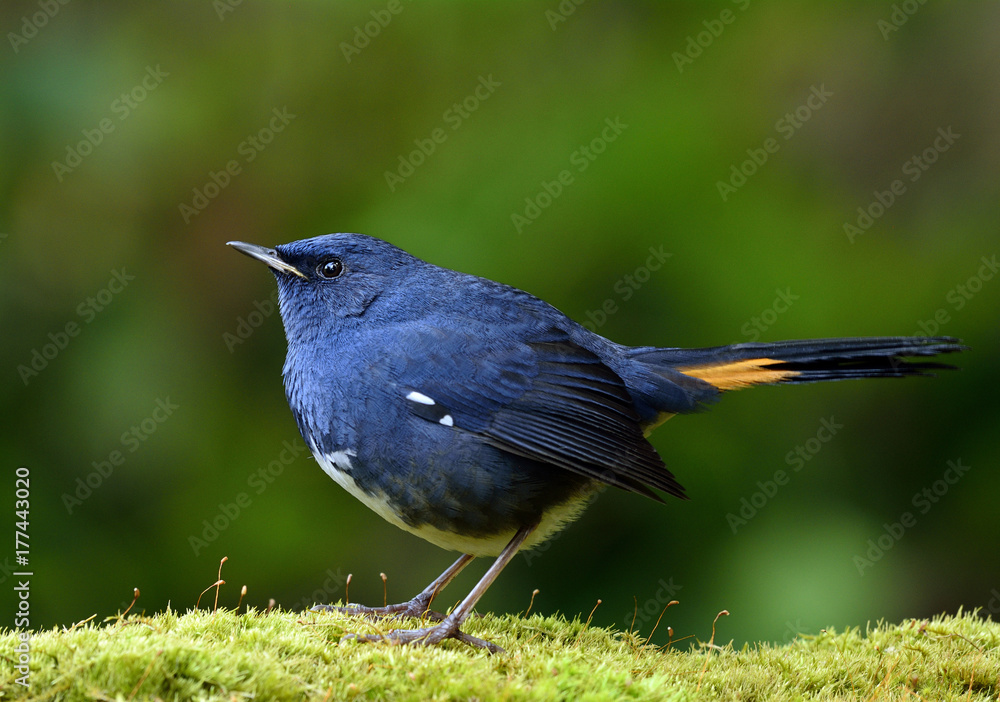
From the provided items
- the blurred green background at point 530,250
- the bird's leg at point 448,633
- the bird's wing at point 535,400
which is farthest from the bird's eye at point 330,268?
the bird's leg at point 448,633

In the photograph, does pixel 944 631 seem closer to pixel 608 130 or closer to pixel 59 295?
pixel 608 130

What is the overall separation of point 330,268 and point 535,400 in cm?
99

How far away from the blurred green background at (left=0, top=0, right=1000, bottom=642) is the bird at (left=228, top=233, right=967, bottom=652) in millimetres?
888

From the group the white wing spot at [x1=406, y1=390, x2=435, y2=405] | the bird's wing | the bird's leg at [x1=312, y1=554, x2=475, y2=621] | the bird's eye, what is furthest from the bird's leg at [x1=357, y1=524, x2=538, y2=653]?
the bird's eye

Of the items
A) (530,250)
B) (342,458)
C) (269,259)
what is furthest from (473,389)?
(530,250)

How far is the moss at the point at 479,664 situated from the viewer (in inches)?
79.0

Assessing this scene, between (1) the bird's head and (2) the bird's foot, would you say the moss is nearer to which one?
(2) the bird's foot

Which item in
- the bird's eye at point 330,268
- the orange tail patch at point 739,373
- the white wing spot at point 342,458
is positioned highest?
the orange tail patch at point 739,373

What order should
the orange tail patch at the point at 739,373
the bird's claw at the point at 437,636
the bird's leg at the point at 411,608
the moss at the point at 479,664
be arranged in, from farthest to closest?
the orange tail patch at the point at 739,373 < the bird's leg at the point at 411,608 < the bird's claw at the point at 437,636 < the moss at the point at 479,664

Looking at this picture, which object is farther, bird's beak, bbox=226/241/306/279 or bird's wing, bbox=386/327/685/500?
bird's beak, bbox=226/241/306/279

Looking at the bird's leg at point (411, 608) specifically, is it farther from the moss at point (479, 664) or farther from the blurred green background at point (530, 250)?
the blurred green background at point (530, 250)

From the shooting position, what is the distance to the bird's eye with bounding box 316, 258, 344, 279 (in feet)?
11.3

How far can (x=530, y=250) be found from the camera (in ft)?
14.3

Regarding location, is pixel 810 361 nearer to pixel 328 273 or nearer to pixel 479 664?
pixel 479 664
